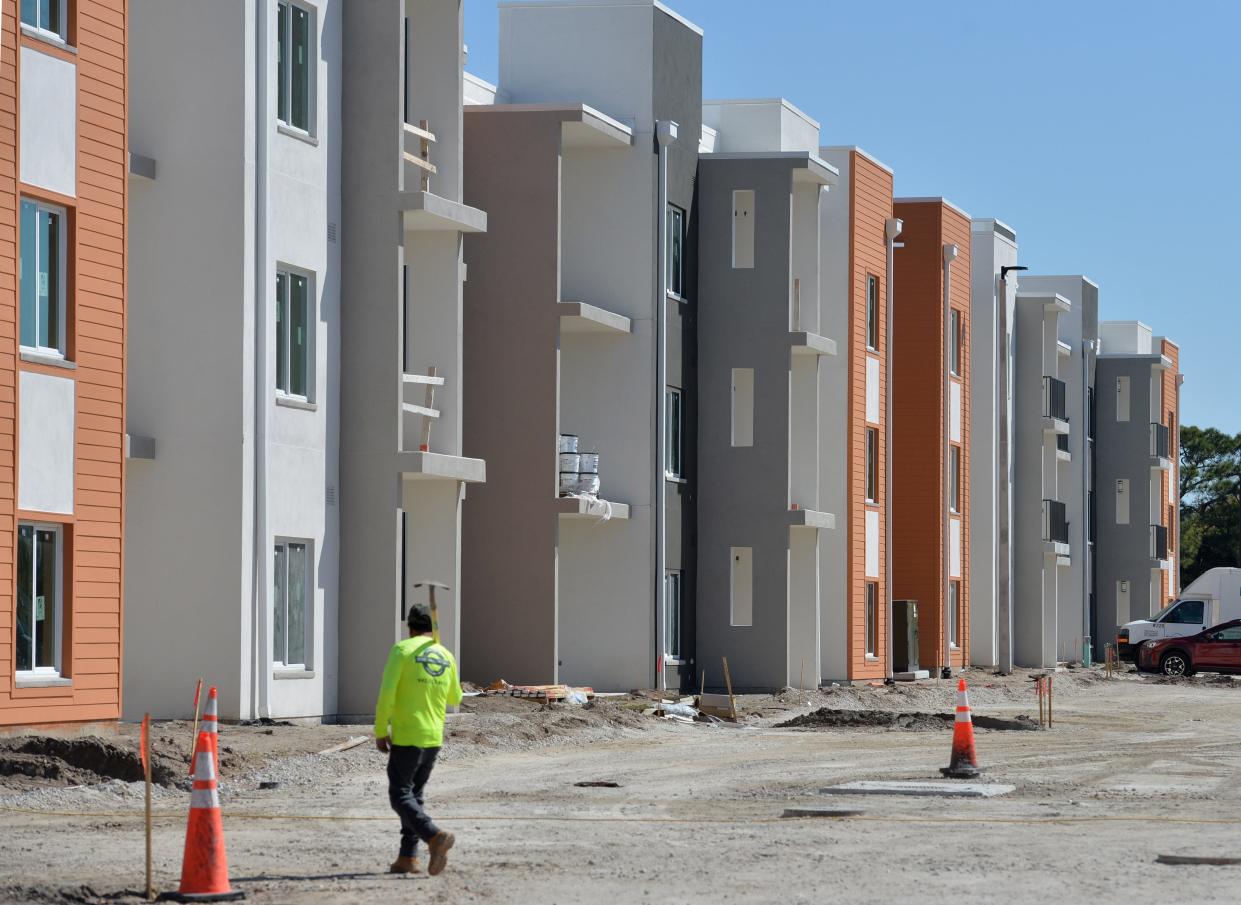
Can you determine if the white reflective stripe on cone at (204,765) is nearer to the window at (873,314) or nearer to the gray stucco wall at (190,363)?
the gray stucco wall at (190,363)

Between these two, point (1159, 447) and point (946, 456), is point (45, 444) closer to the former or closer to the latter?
point (946, 456)

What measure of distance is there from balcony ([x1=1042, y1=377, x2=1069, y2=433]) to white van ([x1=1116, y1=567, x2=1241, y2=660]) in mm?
5633

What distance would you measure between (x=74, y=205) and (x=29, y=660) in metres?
4.62

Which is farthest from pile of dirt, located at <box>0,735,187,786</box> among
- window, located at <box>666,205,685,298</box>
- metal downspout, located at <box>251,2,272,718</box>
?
window, located at <box>666,205,685,298</box>

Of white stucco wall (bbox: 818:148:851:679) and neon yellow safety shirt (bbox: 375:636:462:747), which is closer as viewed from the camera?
neon yellow safety shirt (bbox: 375:636:462:747)

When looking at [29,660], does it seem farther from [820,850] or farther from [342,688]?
[820,850]

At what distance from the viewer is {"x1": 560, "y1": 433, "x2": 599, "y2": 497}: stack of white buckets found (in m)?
33.6

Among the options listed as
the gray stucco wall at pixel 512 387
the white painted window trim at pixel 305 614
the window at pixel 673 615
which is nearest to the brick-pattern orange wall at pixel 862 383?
the window at pixel 673 615

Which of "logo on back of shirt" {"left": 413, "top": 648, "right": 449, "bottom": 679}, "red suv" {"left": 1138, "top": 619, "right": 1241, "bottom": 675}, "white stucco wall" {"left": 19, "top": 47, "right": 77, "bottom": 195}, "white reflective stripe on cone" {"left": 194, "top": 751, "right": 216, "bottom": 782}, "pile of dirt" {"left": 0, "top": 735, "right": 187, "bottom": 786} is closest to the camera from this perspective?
"white reflective stripe on cone" {"left": 194, "top": 751, "right": 216, "bottom": 782}

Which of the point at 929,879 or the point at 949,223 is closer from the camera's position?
the point at 929,879

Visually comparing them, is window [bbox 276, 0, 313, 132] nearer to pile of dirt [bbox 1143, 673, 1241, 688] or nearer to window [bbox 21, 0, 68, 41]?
window [bbox 21, 0, 68, 41]

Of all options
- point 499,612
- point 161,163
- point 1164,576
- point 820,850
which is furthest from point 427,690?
point 1164,576

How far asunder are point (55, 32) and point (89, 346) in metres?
3.23

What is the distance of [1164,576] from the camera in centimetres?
7156
